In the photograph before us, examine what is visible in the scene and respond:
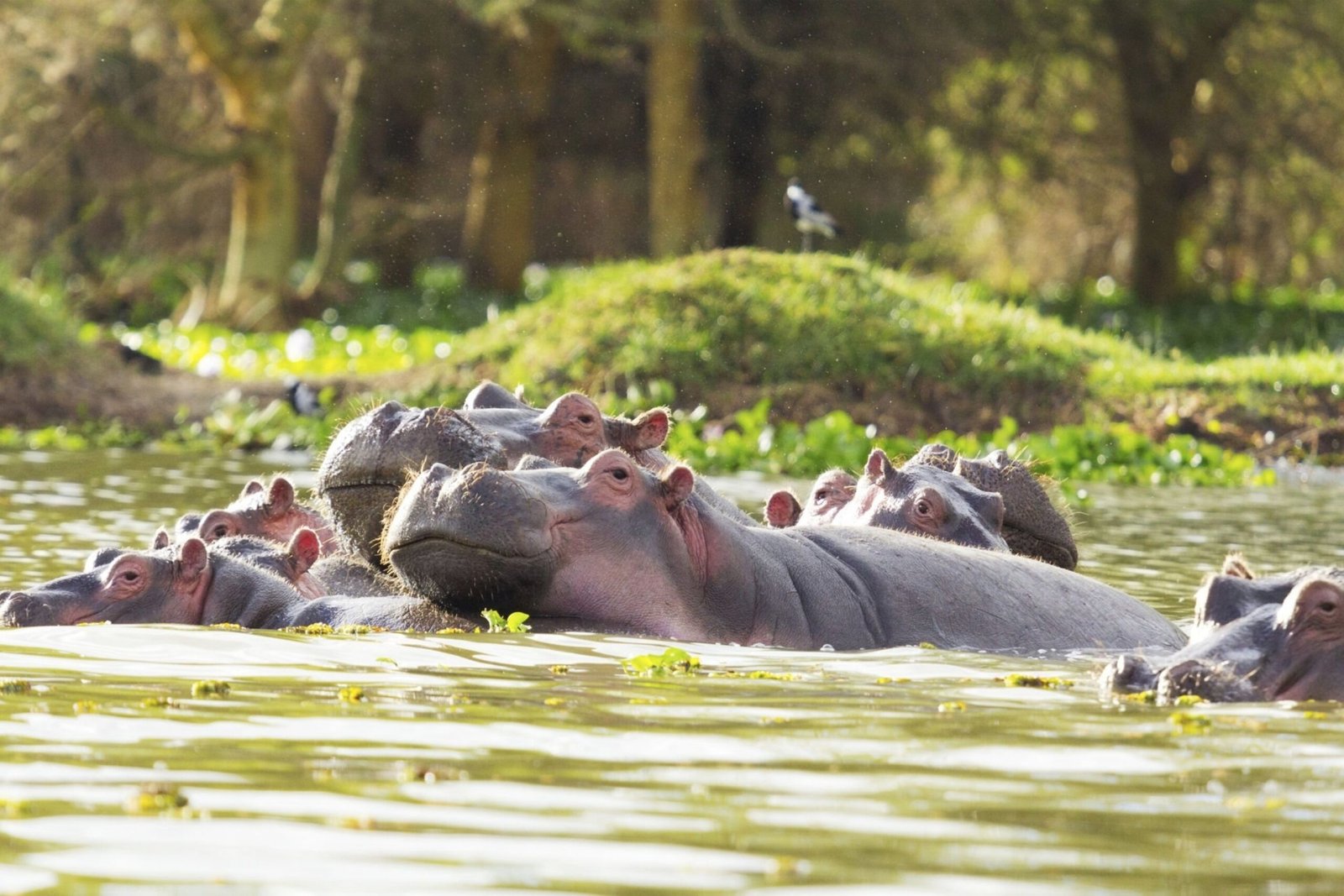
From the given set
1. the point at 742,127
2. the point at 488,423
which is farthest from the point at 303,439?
the point at 742,127

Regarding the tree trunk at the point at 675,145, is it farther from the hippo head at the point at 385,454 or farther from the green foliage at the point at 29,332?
the hippo head at the point at 385,454

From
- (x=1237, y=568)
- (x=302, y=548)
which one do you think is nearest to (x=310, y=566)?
(x=302, y=548)

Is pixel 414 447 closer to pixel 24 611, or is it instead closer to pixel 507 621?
pixel 507 621

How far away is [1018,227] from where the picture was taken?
104 feet

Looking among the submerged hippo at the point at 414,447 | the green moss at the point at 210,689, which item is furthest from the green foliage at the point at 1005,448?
the green moss at the point at 210,689

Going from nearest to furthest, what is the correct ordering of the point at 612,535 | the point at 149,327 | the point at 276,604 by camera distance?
the point at 612,535 → the point at 276,604 → the point at 149,327

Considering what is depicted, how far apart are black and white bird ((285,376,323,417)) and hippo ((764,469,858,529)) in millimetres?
8643

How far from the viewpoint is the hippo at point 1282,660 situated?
4.58 metres

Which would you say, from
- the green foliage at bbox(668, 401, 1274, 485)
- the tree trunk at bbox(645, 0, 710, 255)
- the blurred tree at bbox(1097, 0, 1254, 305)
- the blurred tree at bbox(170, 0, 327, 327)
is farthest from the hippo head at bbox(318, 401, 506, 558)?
the blurred tree at bbox(1097, 0, 1254, 305)

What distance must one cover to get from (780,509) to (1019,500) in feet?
2.53

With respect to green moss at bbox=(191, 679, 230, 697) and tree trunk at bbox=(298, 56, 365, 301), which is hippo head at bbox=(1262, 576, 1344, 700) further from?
tree trunk at bbox=(298, 56, 365, 301)

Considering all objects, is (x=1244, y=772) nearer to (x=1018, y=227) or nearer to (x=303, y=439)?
(x=303, y=439)

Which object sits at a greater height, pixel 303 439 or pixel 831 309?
pixel 831 309

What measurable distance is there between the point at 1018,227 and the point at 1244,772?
2858 cm
